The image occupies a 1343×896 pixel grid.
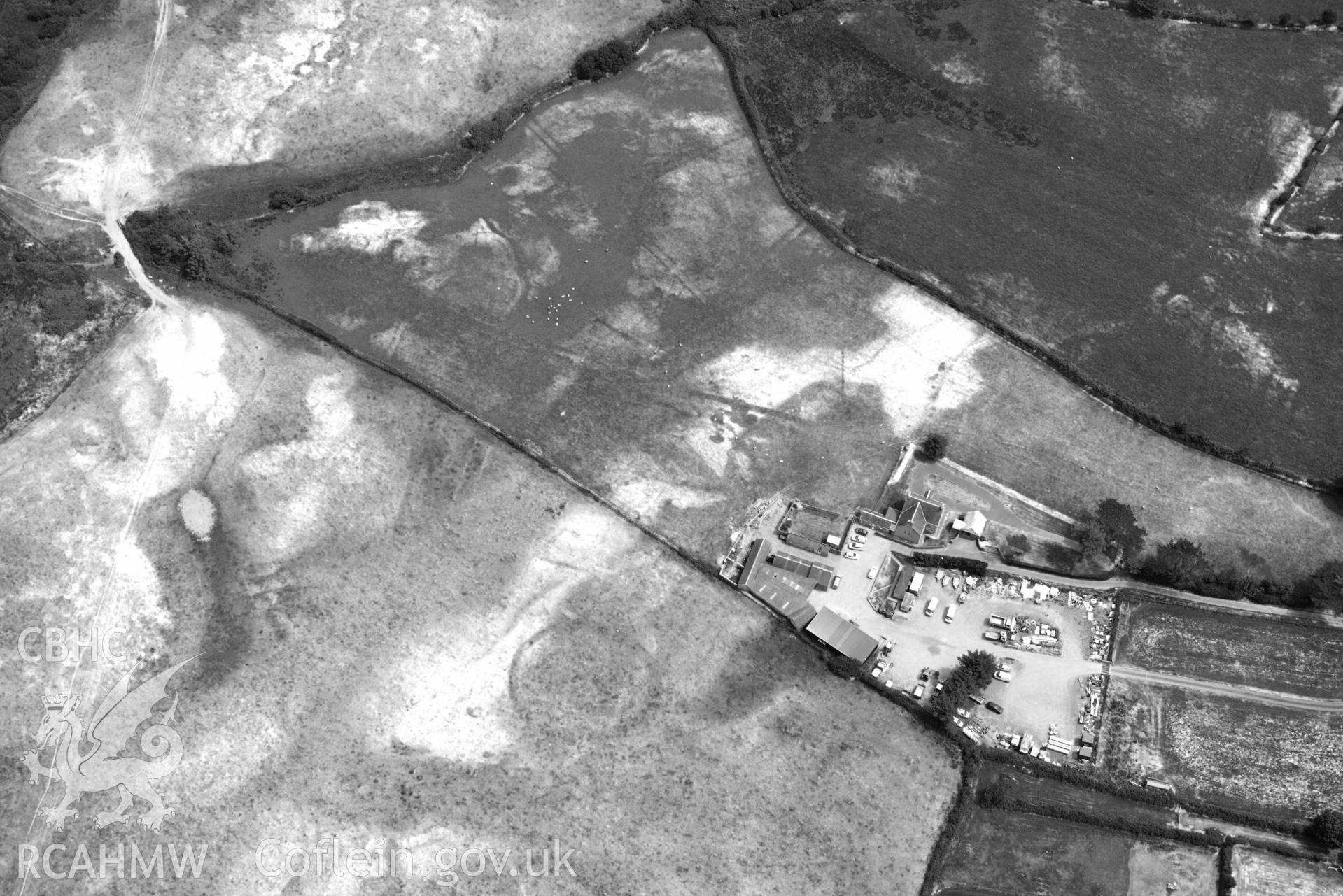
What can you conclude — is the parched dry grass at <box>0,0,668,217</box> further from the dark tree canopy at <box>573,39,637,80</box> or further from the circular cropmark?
the circular cropmark

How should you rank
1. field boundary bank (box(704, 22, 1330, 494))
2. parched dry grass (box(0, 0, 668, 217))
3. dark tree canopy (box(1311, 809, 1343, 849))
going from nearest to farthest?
dark tree canopy (box(1311, 809, 1343, 849))
field boundary bank (box(704, 22, 1330, 494))
parched dry grass (box(0, 0, 668, 217))

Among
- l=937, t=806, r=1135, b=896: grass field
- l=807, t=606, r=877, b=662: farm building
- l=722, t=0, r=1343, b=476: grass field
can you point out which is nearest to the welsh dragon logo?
l=807, t=606, r=877, b=662: farm building

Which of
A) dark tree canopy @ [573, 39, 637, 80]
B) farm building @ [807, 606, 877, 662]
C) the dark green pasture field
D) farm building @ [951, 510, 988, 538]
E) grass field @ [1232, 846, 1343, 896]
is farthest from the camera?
dark tree canopy @ [573, 39, 637, 80]

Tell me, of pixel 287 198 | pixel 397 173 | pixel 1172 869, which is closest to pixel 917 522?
pixel 1172 869

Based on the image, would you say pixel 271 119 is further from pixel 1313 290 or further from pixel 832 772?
pixel 1313 290

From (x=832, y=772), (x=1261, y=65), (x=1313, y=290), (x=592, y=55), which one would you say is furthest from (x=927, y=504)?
(x=1261, y=65)

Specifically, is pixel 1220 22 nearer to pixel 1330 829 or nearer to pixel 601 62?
pixel 601 62

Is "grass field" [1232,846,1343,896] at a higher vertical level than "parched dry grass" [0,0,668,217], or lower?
lower
